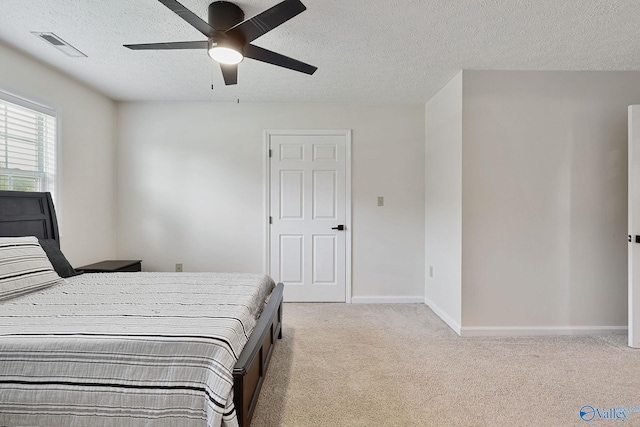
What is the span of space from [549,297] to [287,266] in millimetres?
2702

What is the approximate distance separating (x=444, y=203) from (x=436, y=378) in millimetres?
1735

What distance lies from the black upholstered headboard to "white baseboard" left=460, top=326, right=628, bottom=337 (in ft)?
12.5

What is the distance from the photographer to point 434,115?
3.52 metres

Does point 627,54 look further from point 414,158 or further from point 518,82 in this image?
point 414,158

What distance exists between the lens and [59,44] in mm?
2414

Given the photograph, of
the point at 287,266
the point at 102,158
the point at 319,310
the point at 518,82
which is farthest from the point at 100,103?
the point at 518,82

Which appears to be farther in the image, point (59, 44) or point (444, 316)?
point (444, 316)

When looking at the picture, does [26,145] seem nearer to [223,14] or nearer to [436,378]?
[223,14]

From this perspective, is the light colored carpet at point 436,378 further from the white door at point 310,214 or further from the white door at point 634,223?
the white door at point 310,214

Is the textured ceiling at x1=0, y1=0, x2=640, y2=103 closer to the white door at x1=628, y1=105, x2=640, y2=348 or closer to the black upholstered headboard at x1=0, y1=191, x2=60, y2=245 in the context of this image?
the white door at x1=628, y1=105, x2=640, y2=348

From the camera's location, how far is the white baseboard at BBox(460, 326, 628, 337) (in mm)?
2848

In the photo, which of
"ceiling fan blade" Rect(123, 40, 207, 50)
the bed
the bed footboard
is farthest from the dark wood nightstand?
"ceiling fan blade" Rect(123, 40, 207, 50)

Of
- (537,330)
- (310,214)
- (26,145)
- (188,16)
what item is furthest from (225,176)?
(537,330)

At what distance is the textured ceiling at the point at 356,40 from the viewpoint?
1963mm
